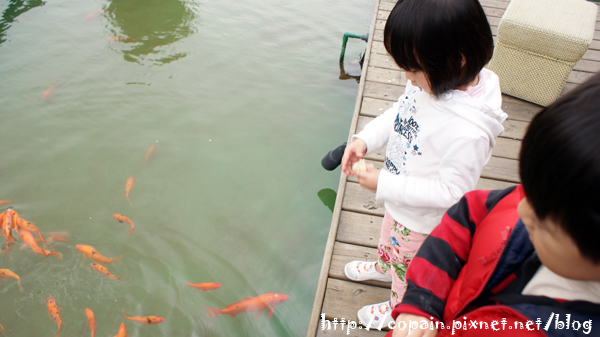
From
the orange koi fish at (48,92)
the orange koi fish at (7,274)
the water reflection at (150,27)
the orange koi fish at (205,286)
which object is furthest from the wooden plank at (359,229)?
the orange koi fish at (48,92)

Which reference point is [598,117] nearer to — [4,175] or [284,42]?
[4,175]

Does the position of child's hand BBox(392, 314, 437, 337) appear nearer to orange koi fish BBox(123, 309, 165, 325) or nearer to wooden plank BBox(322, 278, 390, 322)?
wooden plank BBox(322, 278, 390, 322)

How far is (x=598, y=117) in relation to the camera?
0.46m

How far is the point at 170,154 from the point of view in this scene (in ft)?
10.8

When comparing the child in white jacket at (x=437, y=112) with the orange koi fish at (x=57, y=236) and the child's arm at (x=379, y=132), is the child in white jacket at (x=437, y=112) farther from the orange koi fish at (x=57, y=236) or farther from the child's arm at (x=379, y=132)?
the orange koi fish at (x=57, y=236)

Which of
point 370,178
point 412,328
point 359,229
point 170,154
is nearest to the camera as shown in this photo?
point 412,328

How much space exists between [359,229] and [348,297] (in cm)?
46

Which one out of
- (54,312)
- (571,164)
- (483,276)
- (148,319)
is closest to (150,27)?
(54,312)

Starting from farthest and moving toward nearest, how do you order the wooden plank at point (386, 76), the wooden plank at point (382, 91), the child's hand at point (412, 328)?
the wooden plank at point (386, 76)
the wooden plank at point (382, 91)
the child's hand at point (412, 328)

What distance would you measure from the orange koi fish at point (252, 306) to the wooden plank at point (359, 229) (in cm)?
66

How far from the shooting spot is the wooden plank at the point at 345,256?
1.90 meters

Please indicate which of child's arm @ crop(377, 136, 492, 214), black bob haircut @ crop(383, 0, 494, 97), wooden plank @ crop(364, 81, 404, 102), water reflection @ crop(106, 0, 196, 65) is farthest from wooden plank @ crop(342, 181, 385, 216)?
water reflection @ crop(106, 0, 196, 65)

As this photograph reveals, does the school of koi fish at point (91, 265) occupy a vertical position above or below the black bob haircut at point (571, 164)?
below

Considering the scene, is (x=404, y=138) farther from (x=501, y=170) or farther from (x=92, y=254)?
(x=92, y=254)
